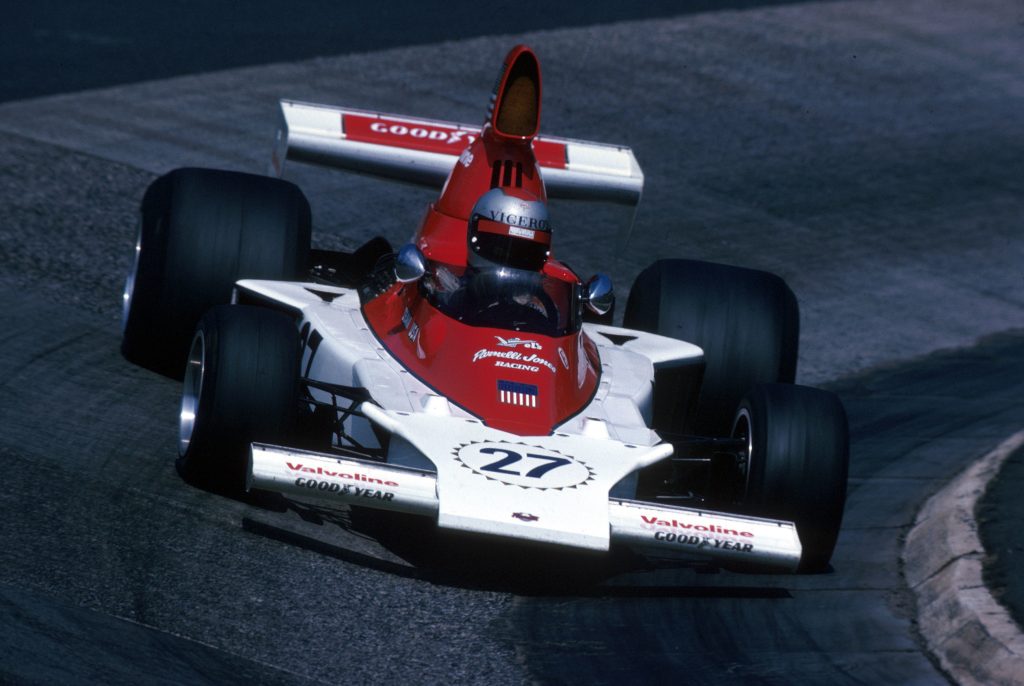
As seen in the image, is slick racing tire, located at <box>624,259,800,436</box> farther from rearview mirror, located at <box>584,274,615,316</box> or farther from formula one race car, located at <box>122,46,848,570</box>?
rearview mirror, located at <box>584,274,615,316</box>

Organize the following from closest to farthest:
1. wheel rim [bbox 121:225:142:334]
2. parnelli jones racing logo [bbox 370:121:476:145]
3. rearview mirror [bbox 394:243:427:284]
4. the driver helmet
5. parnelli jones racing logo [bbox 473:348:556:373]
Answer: parnelli jones racing logo [bbox 473:348:556:373] → rearview mirror [bbox 394:243:427:284] → the driver helmet → wheel rim [bbox 121:225:142:334] → parnelli jones racing logo [bbox 370:121:476:145]

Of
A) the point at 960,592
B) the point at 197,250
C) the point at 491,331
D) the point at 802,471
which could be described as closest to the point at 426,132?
the point at 197,250

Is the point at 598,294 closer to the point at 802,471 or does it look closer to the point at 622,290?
the point at 802,471

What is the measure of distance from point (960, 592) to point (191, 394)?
3651 mm

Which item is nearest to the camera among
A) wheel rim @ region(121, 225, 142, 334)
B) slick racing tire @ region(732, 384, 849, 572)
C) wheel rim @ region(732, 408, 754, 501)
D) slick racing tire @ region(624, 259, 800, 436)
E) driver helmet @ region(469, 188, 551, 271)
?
slick racing tire @ region(732, 384, 849, 572)

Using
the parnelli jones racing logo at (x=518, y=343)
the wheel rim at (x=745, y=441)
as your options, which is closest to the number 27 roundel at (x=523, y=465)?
the parnelli jones racing logo at (x=518, y=343)

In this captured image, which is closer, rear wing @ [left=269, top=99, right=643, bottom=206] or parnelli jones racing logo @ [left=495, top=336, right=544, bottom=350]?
parnelli jones racing logo @ [left=495, top=336, right=544, bottom=350]

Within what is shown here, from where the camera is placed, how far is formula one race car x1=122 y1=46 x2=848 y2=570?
22.1 feet

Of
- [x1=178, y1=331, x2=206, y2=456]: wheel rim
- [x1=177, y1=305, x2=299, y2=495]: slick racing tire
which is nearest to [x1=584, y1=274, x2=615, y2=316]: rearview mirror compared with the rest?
[x1=177, y1=305, x2=299, y2=495]: slick racing tire

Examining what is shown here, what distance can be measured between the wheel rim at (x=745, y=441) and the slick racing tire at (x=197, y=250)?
8.72ft

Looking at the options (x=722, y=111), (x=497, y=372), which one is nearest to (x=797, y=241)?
(x=722, y=111)

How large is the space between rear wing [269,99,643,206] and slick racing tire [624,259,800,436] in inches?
44.2

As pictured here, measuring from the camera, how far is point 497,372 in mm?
7539

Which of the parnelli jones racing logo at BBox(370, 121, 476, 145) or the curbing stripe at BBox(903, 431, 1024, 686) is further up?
the parnelli jones racing logo at BBox(370, 121, 476, 145)
